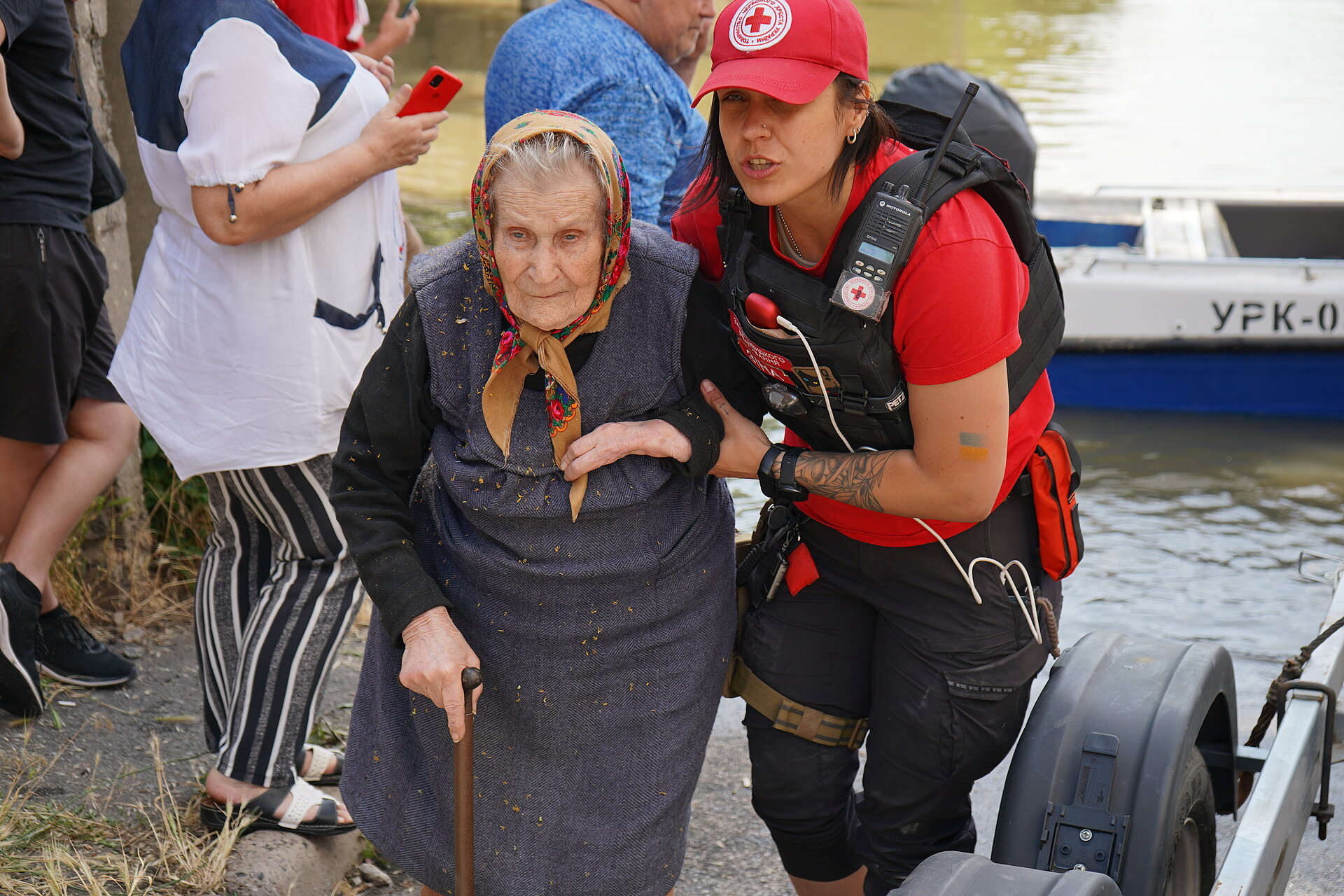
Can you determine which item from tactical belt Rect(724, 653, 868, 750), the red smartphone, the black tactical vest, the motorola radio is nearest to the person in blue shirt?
the red smartphone

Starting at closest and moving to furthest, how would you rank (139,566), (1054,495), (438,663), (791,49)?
1. (791,49)
2. (438,663)
3. (1054,495)
4. (139,566)

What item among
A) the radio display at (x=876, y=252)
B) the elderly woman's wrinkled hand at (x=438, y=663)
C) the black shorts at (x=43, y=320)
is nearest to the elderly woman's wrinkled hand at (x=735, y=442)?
the radio display at (x=876, y=252)

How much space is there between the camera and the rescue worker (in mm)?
1863

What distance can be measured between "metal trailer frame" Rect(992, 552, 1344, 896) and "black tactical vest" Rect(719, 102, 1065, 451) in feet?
1.88

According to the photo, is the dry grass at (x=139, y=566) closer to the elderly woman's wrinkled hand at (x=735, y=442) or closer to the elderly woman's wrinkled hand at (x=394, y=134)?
the elderly woman's wrinkled hand at (x=394, y=134)

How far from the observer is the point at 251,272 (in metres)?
2.46

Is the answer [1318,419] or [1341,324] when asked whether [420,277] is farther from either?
[1318,419]

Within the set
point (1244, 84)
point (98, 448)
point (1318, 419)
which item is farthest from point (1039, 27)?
point (98, 448)

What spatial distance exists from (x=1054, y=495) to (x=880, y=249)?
62 centimetres

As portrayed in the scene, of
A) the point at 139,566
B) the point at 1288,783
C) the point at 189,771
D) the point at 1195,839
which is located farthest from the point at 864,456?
the point at 139,566

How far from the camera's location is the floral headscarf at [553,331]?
194 centimetres

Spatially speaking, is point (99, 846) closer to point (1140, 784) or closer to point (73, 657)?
point (73, 657)

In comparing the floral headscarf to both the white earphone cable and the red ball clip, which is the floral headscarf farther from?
the white earphone cable

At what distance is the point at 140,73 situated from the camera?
239cm
